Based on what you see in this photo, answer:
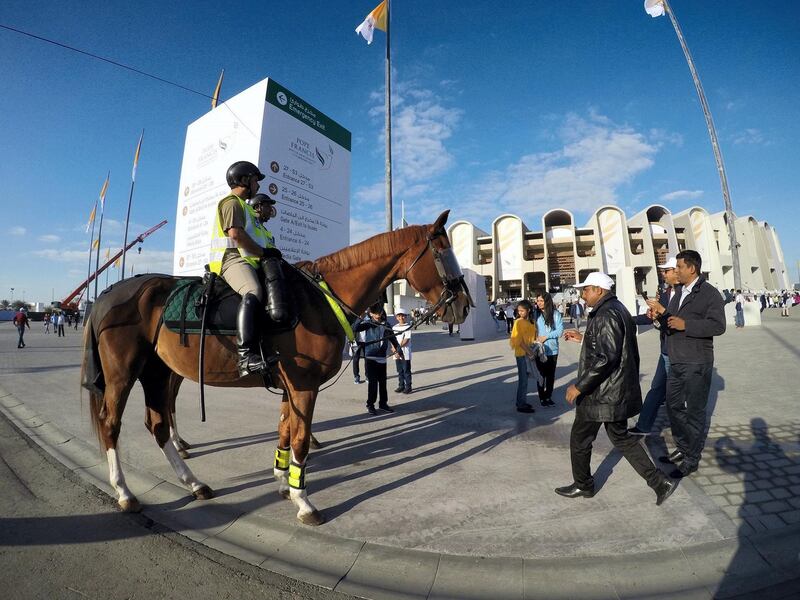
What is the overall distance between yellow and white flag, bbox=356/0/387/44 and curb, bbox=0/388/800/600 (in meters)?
14.3

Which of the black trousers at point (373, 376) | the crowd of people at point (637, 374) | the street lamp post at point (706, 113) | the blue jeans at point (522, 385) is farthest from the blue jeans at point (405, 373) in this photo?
the street lamp post at point (706, 113)

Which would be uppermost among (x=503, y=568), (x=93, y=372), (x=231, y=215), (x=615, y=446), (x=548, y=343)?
(x=231, y=215)

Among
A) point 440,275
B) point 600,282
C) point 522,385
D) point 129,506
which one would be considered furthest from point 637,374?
point 129,506

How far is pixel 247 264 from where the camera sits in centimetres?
315

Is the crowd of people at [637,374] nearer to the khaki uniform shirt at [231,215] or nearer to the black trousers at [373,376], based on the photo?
the khaki uniform shirt at [231,215]

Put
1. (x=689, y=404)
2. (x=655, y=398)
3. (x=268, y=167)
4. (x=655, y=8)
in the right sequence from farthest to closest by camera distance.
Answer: (x=655, y=8)
(x=268, y=167)
(x=655, y=398)
(x=689, y=404)

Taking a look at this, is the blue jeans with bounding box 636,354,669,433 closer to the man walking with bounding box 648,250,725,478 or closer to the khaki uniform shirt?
the man walking with bounding box 648,250,725,478

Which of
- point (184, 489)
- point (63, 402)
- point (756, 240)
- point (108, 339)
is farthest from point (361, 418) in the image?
point (756, 240)

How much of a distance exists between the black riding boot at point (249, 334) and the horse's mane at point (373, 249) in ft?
2.40

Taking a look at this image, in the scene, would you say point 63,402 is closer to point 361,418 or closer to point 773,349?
point 361,418

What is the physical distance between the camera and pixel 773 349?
34.2 ft

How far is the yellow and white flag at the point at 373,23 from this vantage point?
12.3 m

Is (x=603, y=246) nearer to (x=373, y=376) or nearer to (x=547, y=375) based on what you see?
(x=547, y=375)

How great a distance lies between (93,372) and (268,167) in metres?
6.93
